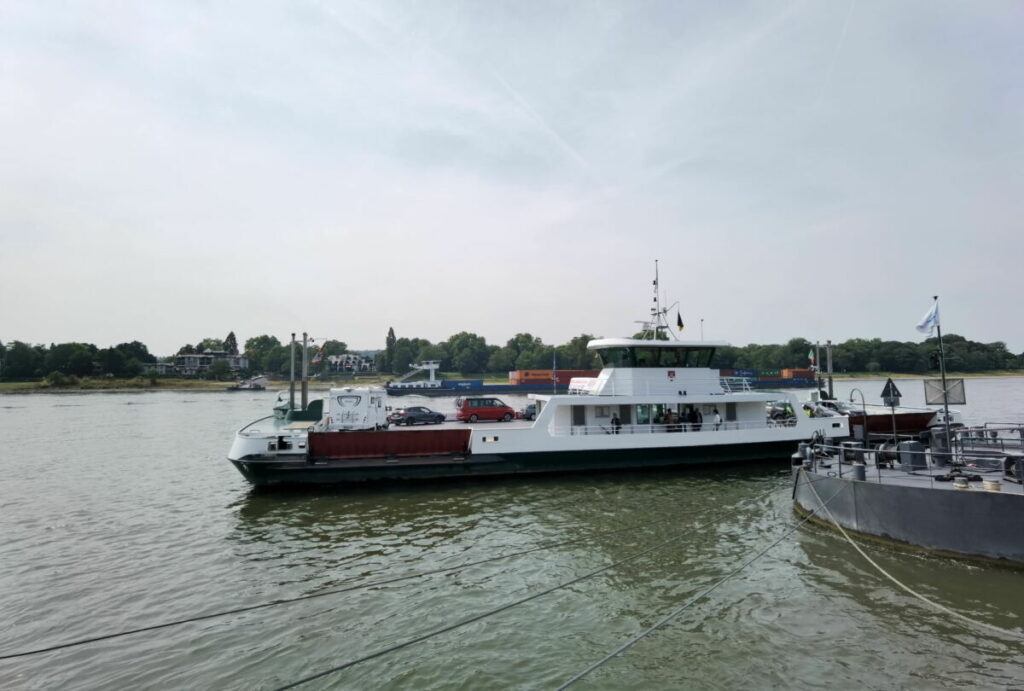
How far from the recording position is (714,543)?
40.8 feet

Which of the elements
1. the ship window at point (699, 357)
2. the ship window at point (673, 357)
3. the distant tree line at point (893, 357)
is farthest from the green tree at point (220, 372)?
the ship window at point (699, 357)

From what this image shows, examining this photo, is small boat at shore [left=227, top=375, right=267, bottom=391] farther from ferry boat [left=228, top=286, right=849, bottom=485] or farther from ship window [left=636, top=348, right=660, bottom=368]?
ship window [left=636, top=348, right=660, bottom=368]

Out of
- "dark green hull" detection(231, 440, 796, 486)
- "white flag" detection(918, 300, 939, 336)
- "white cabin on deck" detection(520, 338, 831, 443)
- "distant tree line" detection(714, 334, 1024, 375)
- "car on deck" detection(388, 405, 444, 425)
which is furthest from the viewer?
"distant tree line" detection(714, 334, 1024, 375)

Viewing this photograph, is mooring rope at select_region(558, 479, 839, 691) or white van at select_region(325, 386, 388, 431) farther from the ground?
white van at select_region(325, 386, 388, 431)

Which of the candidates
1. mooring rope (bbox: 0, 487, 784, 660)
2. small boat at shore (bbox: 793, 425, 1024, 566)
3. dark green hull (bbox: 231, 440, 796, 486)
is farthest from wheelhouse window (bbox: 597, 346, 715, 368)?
mooring rope (bbox: 0, 487, 784, 660)

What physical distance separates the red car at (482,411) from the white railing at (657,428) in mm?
6764

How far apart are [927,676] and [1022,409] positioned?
61428 millimetres

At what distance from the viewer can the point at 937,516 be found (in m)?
10.6

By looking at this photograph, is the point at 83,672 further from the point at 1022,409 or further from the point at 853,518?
the point at 1022,409

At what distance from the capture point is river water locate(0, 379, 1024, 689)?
288 inches

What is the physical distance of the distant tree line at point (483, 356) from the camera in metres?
115

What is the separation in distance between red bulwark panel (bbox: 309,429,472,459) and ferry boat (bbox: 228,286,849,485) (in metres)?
0.04

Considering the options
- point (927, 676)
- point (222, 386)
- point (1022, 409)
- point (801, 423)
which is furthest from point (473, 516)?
point (222, 386)

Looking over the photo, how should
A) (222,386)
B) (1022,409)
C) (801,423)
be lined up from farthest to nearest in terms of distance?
(222,386)
(1022,409)
(801,423)
